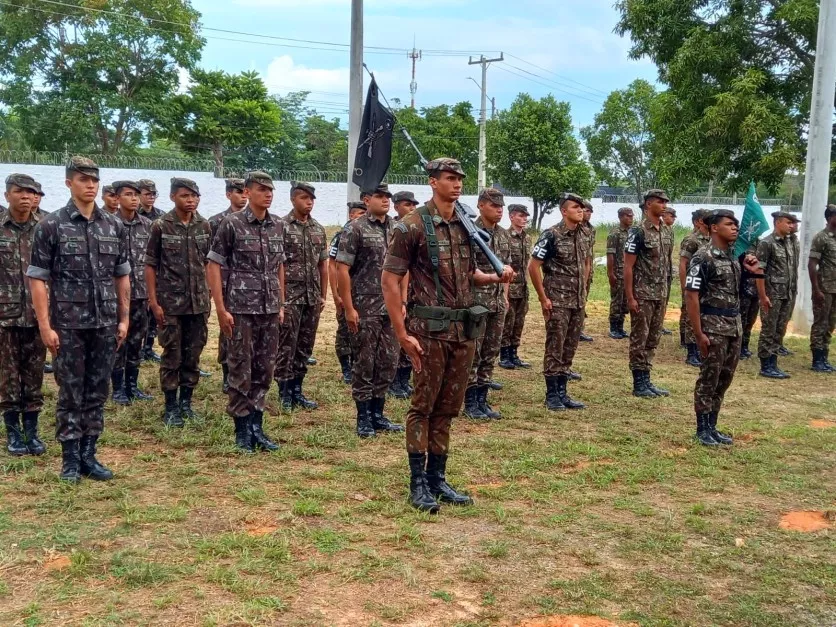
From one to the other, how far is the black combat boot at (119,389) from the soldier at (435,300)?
12.5 feet

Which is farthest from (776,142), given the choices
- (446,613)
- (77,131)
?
(77,131)

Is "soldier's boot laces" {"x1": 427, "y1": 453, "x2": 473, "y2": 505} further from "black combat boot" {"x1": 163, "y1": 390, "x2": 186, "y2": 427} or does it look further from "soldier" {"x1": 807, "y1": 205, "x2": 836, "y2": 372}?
"soldier" {"x1": 807, "y1": 205, "x2": 836, "y2": 372}

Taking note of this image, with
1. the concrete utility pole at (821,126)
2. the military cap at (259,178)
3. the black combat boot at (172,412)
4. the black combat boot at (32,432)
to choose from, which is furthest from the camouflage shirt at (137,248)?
the concrete utility pole at (821,126)

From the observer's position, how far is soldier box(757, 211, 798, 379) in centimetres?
1005

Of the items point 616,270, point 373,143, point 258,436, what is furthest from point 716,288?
point 616,270

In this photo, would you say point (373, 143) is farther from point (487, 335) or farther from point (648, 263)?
point (648, 263)

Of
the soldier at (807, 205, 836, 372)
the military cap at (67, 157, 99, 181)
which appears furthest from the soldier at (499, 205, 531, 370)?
the military cap at (67, 157, 99, 181)

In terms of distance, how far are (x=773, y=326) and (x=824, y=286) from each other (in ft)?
3.06

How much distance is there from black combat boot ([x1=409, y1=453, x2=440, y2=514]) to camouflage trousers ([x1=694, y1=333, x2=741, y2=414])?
116 inches

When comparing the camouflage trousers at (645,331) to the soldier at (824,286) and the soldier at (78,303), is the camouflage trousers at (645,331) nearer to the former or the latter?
the soldier at (824,286)

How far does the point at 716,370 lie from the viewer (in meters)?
6.50

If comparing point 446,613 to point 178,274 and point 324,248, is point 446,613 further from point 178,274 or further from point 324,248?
point 324,248

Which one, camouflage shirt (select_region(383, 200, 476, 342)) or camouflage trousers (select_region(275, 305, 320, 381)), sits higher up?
camouflage shirt (select_region(383, 200, 476, 342))

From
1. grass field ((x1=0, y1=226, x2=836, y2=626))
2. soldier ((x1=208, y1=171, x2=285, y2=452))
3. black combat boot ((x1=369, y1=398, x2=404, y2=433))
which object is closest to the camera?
grass field ((x1=0, y1=226, x2=836, y2=626))
